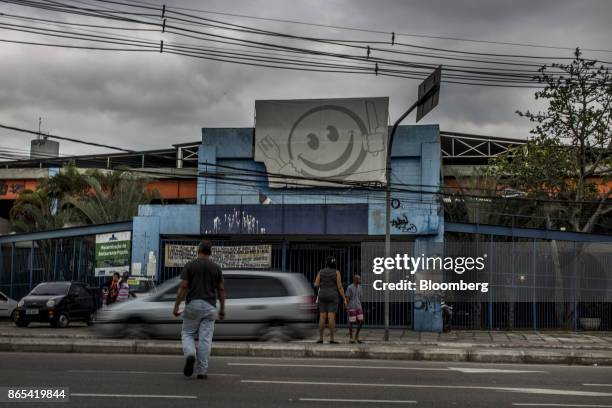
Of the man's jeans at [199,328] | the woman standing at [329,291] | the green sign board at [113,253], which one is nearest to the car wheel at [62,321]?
the green sign board at [113,253]

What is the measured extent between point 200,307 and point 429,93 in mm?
10457

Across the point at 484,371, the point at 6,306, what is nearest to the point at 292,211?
the point at 6,306

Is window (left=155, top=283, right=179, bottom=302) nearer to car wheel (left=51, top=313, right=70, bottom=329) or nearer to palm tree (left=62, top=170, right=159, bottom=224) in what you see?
car wheel (left=51, top=313, right=70, bottom=329)

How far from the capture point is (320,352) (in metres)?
14.3

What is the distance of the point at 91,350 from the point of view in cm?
1406

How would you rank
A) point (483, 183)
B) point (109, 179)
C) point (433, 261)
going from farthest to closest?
point (109, 179) < point (483, 183) < point (433, 261)

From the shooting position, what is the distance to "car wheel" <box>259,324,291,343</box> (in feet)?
55.0

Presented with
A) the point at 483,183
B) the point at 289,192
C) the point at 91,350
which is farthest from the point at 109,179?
the point at 91,350

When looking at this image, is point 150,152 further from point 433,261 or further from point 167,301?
point 167,301

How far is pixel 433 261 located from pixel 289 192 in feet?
18.7

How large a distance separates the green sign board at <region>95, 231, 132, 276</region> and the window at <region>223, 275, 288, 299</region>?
959cm

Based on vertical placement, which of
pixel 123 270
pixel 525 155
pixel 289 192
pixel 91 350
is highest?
pixel 525 155

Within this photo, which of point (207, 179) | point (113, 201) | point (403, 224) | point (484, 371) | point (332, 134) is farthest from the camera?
point (113, 201)

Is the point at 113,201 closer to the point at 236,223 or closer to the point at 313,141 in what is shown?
the point at 236,223
